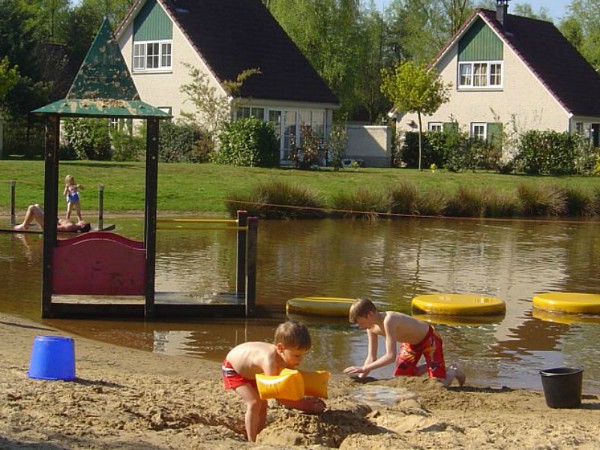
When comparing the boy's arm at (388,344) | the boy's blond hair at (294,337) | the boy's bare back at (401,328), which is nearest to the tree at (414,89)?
the boy's bare back at (401,328)

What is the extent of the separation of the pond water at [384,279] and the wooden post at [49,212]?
357mm

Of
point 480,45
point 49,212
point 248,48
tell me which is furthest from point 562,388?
point 480,45

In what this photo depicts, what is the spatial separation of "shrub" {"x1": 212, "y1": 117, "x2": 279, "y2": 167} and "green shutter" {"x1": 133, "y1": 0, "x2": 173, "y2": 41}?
27.4ft

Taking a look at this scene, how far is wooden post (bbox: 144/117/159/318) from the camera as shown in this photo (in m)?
13.8

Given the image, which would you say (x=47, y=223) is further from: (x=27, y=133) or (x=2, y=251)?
(x=27, y=133)

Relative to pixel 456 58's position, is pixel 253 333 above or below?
below

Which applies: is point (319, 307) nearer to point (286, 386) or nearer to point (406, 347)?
A: point (406, 347)

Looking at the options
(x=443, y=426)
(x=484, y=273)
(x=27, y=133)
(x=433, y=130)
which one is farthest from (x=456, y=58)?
(x=443, y=426)

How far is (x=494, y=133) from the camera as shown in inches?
2009

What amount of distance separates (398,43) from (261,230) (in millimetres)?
63391

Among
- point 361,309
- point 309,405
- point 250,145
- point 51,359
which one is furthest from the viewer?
point 250,145

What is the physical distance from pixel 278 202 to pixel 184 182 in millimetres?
4905

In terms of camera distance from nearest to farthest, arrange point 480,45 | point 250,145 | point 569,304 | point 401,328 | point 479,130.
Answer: point 401,328 → point 569,304 → point 250,145 → point 480,45 → point 479,130

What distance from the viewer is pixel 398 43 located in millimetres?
86875
